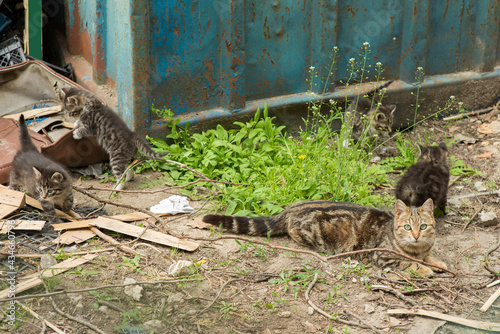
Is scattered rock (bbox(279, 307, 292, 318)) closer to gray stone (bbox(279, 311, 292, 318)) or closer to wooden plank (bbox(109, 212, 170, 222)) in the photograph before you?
gray stone (bbox(279, 311, 292, 318))

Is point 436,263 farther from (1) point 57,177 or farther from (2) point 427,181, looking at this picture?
(1) point 57,177

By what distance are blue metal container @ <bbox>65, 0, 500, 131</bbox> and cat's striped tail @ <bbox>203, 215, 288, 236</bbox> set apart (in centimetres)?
190

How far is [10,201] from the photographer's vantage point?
16.4 ft

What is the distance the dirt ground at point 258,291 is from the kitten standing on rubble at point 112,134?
0.80 metres

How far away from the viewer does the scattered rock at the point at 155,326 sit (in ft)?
11.8

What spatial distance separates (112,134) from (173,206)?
4.07 feet

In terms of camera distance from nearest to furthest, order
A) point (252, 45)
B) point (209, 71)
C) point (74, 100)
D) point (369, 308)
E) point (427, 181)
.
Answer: point (369, 308) → point (427, 181) → point (74, 100) → point (209, 71) → point (252, 45)

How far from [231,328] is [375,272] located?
1.54 metres

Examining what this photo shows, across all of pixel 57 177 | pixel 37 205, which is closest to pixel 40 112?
pixel 37 205

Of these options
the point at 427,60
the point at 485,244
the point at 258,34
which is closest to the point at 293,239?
the point at 485,244

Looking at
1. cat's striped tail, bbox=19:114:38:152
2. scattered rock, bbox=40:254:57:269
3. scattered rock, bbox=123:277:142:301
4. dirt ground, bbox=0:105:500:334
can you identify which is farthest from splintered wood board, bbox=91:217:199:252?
cat's striped tail, bbox=19:114:38:152

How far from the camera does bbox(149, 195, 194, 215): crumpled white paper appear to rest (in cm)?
539

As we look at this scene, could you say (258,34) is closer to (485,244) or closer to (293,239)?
(293,239)

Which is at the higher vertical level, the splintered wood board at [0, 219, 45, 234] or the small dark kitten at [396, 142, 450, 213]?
the small dark kitten at [396, 142, 450, 213]
